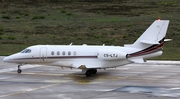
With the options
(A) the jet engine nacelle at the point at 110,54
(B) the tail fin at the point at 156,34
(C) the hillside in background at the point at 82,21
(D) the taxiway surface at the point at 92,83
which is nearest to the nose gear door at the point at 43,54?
(D) the taxiway surface at the point at 92,83

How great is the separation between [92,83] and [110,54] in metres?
3.18

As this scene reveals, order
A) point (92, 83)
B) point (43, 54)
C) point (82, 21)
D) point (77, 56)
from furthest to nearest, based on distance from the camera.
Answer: point (82, 21)
point (43, 54)
point (77, 56)
point (92, 83)

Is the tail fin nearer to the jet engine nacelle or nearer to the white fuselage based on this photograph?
the white fuselage

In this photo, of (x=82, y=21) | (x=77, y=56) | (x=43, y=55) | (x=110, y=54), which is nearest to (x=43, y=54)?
(x=43, y=55)

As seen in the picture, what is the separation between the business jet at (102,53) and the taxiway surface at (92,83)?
94 centimetres

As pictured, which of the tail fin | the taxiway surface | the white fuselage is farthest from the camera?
the white fuselage

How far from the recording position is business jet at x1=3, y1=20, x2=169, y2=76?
32.4 metres

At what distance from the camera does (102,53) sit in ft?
108

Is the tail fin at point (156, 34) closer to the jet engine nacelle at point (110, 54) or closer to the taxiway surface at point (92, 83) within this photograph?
the jet engine nacelle at point (110, 54)

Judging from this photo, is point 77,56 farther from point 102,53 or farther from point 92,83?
point 92,83

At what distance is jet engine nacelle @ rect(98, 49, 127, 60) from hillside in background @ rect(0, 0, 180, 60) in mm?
14334

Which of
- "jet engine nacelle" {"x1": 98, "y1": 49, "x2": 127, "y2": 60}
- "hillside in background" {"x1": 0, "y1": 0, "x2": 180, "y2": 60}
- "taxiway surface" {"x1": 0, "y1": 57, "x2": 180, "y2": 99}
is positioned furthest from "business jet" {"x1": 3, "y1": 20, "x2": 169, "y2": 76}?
"hillside in background" {"x1": 0, "y1": 0, "x2": 180, "y2": 60}

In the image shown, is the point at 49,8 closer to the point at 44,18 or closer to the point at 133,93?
the point at 44,18

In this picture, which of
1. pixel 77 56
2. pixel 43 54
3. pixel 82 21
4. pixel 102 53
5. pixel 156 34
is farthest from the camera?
pixel 82 21
